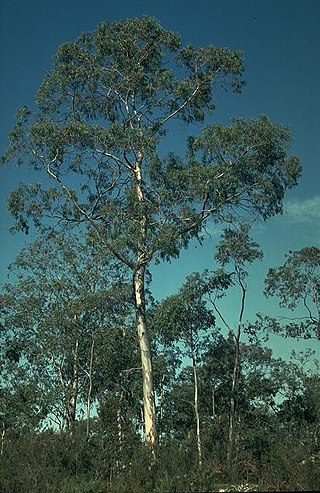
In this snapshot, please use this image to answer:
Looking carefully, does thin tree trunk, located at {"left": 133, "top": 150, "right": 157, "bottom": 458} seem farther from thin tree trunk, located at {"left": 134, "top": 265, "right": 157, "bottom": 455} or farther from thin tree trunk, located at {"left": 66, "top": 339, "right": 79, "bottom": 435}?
thin tree trunk, located at {"left": 66, "top": 339, "right": 79, "bottom": 435}

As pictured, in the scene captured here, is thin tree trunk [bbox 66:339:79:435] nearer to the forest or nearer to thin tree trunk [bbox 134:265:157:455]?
the forest

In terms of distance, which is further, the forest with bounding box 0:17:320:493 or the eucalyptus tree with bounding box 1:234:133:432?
the eucalyptus tree with bounding box 1:234:133:432

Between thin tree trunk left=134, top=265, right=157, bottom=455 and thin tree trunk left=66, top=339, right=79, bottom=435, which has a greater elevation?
thin tree trunk left=66, top=339, right=79, bottom=435

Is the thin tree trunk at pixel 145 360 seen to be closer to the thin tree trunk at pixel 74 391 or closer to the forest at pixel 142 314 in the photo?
the forest at pixel 142 314

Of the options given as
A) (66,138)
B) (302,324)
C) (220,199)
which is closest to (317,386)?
(302,324)

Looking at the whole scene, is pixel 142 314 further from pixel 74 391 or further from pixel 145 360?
pixel 74 391

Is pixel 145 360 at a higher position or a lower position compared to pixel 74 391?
lower

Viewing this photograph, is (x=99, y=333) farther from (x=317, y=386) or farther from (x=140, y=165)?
(x=317, y=386)

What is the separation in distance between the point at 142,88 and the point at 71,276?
15.4 meters

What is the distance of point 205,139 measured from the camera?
2183 centimetres

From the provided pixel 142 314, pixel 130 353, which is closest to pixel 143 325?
pixel 142 314

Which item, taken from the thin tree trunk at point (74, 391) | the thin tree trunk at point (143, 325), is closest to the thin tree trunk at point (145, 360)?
the thin tree trunk at point (143, 325)

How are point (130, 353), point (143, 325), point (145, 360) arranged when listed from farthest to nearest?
point (130, 353), point (143, 325), point (145, 360)

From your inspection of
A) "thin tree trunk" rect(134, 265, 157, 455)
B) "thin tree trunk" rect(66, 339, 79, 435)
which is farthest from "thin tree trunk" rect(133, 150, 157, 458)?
"thin tree trunk" rect(66, 339, 79, 435)
